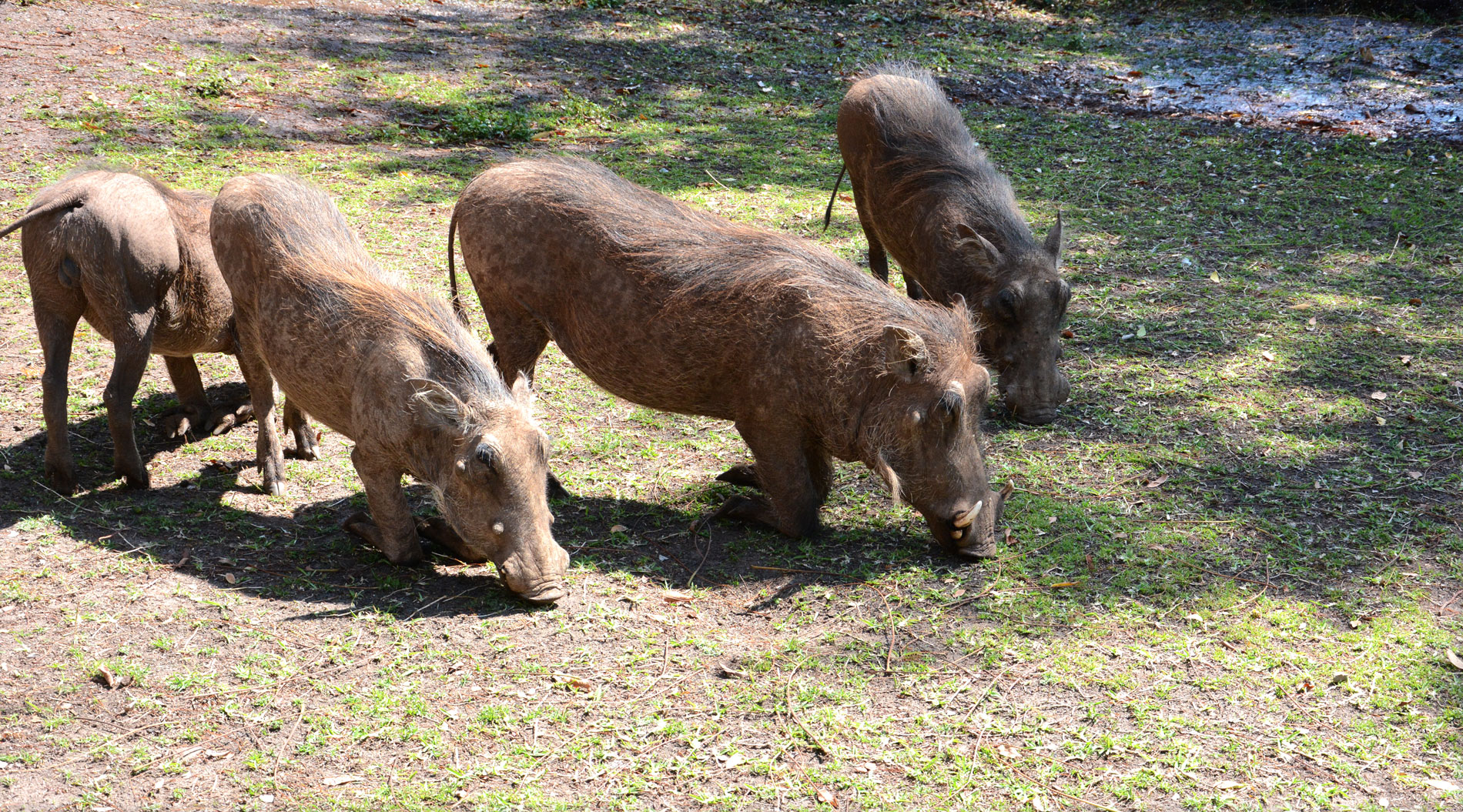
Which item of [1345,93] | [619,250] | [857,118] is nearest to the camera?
[619,250]

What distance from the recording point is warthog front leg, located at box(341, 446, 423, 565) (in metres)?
4.02

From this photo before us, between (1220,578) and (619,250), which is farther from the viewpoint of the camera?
(619,250)

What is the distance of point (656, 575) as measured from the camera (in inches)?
164

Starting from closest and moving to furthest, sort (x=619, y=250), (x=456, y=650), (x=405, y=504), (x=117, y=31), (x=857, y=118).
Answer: (x=456, y=650)
(x=405, y=504)
(x=619, y=250)
(x=857, y=118)
(x=117, y=31)

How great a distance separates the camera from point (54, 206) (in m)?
4.41

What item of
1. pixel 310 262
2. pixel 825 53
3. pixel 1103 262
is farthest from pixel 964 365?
pixel 825 53

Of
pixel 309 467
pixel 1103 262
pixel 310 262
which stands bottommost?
pixel 309 467

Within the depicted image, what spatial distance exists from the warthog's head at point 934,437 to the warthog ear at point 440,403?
152cm

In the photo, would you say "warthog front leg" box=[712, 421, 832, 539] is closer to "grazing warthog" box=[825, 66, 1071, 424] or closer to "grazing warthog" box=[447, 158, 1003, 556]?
"grazing warthog" box=[447, 158, 1003, 556]

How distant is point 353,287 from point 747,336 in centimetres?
150

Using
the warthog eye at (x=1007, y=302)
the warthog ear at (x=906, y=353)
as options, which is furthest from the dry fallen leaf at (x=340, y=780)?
the warthog eye at (x=1007, y=302)

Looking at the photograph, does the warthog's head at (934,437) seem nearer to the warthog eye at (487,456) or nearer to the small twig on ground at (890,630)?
the small twig on ground at (890,630)

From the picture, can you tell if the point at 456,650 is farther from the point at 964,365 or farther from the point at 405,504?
the point at 964,365

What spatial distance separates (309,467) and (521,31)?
8.17 meters
